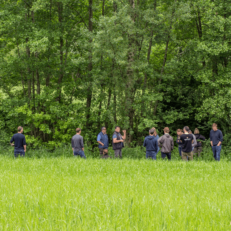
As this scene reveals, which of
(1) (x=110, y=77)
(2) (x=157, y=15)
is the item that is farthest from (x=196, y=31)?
(1) (x=110, y=77)

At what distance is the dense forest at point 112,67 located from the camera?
18.2 m

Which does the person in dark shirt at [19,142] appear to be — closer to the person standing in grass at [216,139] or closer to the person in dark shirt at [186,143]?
the person in dark shirt at [186,143]

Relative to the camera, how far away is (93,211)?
Result: 12.7ft

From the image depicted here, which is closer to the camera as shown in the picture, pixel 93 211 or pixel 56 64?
pixel 93 211

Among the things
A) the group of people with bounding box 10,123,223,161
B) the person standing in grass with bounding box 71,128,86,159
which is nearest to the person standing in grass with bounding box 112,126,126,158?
the group of people with bounding box 10,123,223,161

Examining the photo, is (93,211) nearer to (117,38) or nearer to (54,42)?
(117,38)

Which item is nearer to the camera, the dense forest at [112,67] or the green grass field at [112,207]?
the green grass field at [112,207]

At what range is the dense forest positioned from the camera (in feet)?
59.8

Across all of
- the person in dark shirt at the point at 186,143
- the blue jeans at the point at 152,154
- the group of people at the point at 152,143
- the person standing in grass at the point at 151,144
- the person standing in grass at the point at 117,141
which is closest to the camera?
the person in dark shirt at the point at 186,143

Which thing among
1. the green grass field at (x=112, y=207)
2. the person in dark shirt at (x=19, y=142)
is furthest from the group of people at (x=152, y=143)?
the green grass field at (x=112, y=207)

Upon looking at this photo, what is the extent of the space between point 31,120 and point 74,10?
31.4 feet

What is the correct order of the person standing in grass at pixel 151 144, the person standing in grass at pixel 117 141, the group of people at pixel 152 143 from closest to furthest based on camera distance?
the group of people at pixel 152 143 → the person standing in grass at pixel 151 144 → the person standing in grass at pixel 117 141

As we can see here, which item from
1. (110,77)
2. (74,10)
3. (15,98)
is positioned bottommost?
(15,98)

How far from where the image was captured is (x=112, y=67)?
18844mm
